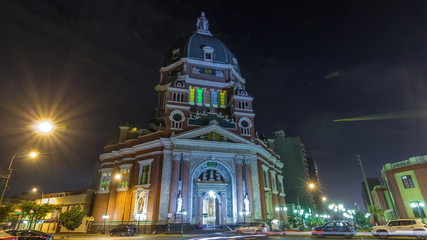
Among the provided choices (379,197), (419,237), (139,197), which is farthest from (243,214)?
(379,197)

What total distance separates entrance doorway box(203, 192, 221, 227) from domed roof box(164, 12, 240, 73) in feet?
87.1

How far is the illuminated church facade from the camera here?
3070 centimetres

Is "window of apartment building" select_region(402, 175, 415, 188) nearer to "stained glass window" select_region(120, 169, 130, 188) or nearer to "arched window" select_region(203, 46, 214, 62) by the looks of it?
"arched window" select_region(203, 46, 214, 62)

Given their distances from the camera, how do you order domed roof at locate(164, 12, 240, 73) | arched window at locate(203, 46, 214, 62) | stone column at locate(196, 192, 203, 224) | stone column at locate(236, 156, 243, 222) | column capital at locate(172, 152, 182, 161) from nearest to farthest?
stone column at locate(196, 192, 203, 224), stone column at locate(236, 156, 243, 222), column capital at locate(172, 152, 182, 161), domed roof at locate(164, 12, 240, 73), arched window at locate(203, 46, 214, 62)

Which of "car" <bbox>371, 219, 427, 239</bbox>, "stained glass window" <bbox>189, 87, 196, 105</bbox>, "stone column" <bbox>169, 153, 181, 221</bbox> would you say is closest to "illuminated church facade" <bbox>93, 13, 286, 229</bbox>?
"stone column" <bbox>169, 153, 181, 221</bbox>

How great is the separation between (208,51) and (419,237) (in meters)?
41.4

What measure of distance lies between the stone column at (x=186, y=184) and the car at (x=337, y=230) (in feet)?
48.9

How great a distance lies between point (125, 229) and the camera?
1030 inches

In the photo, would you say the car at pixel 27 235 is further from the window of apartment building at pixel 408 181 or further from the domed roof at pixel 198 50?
the window of apartment building at pixel 408 181

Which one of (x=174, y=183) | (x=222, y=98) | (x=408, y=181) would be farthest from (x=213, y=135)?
(x=408, y=181)

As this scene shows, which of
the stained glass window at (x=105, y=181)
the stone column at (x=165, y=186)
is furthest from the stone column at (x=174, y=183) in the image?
the stained glass window at (x=105, y=181)

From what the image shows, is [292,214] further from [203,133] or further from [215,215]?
[203,133]

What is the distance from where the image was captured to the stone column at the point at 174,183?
29416 millimetres

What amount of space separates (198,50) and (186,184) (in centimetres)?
2837
